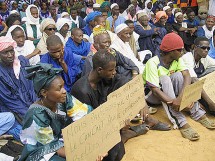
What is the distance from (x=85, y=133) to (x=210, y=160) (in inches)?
61.7

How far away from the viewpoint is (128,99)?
10.5ft

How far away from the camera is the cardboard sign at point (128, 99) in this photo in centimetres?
297

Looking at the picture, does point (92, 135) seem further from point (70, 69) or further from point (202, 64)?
point (202, 64)

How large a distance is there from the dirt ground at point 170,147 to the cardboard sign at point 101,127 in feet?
1.42

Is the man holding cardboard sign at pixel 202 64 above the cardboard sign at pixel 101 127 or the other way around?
the other way around

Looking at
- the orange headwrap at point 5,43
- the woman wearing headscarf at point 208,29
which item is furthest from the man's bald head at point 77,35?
the woman wearing headscarf at point 208,29

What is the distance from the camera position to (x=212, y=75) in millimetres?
4238

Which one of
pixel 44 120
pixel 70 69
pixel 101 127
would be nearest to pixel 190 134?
pixel 101 127

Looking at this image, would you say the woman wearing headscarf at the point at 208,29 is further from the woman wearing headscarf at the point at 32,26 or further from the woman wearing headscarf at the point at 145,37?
the woman wearing headscarf at the point at 32,26

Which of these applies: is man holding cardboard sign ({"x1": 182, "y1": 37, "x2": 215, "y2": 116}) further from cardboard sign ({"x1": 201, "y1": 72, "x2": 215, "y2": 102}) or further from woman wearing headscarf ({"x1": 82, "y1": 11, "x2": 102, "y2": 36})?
woman wearing headscarf ({"x1": 82, "y1": 11, "x2": 102, "y2": 36})

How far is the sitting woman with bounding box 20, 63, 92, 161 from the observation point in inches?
96.7

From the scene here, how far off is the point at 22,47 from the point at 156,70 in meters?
2.47

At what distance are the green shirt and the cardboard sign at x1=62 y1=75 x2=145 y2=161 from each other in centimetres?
51

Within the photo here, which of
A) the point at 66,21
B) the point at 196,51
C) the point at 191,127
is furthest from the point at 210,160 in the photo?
the point at 66,21
